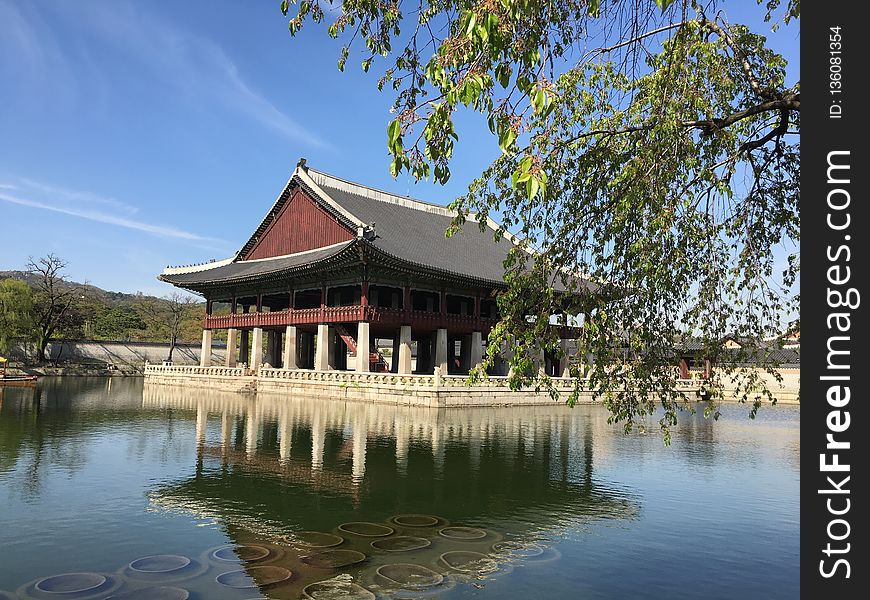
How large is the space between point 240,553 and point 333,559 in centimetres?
138

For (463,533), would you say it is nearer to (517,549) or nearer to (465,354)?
(517,549)

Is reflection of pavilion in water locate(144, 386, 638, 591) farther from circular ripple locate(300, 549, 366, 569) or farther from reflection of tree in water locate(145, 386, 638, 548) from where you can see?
circular ripple locate(300, 549, 366, 569)

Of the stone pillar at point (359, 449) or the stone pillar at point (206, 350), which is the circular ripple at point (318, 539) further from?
the stone pillar at point (206, 350)

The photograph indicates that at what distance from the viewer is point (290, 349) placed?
46.1 meters

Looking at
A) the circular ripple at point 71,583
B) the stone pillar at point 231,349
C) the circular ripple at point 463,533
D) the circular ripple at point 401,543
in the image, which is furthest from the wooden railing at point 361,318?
the circular ripple at point 71,583

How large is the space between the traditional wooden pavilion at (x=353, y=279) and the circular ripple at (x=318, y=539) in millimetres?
27390

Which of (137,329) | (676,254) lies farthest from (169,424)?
(137,329)

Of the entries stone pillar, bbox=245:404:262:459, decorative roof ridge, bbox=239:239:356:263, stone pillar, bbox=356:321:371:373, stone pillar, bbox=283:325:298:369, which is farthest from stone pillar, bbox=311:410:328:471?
decorative roof ridge, bbox=239:239:356:263

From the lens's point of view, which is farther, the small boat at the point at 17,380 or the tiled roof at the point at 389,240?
the small boat at the point at 17,380

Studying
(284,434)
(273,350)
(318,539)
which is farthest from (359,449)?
(273,350)

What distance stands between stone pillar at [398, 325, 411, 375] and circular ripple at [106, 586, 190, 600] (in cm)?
3293

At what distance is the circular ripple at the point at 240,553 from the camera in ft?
30.0
